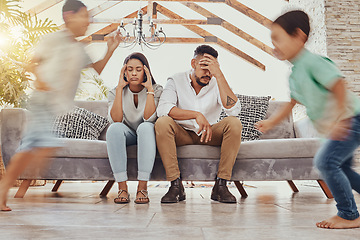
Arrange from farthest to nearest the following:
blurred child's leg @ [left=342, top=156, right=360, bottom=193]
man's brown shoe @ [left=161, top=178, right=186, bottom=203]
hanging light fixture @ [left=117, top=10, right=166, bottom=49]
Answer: hanging light fixture @ [left=117, top=10, right=166, bottom=49] < man's brown shoe @ [left=161, top=178, right=186, bottom=203] < blurred child's leg @ [left=342, top=156, right=360, bottom=193]

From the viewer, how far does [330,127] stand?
1087 mm

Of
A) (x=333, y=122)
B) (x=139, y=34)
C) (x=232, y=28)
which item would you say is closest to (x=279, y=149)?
(x=333, y=122)

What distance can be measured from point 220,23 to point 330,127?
5.67m

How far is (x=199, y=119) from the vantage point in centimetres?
182

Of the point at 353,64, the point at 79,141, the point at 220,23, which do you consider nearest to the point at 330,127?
the point at 79,141

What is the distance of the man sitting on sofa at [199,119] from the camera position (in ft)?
5.86

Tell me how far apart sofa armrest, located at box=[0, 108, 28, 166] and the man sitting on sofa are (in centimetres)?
90

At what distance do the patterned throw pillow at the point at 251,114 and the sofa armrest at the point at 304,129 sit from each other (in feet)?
0.95

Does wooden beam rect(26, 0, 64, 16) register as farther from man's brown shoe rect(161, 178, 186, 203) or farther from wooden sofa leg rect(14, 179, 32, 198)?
man's brown shoe rect(161, 178, 186, 203)

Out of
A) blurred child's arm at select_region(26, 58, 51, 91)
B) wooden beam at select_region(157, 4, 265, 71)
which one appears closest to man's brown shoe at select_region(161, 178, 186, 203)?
blurred child's arm at select_region(26, 58, 51, 91)

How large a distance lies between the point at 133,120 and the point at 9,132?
779 mm

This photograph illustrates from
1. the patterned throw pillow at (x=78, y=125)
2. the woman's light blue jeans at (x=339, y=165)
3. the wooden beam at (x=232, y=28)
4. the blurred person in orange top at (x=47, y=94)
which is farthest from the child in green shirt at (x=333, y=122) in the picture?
the wooden beam at (x=232, y=28)

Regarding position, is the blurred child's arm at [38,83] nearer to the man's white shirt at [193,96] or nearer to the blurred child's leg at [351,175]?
the man's white shirt at [193,96]

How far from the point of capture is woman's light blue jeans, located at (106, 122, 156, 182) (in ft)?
5.80
